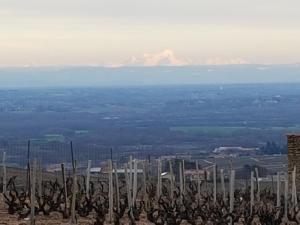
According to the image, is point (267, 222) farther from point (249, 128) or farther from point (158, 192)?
point (249, 128)

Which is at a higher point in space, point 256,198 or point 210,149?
point 256,198

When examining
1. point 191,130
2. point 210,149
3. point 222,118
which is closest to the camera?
point 210,149

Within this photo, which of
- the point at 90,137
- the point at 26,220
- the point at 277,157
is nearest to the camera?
the point at 26,220

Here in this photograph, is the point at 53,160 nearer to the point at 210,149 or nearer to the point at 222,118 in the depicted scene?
the point at 210,149

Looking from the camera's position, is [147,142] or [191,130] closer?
[147,142]

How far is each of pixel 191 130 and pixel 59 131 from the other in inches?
676

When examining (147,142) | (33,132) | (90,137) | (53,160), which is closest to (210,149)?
(147,142)

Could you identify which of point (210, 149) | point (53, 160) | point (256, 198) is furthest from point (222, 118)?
point (256, 198)

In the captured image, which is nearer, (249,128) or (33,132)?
(33,132)

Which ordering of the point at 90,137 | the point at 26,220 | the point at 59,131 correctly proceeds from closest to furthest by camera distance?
the point at 26,220 → the point at 90,137 → the point at 59,131

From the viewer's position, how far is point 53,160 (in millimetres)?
46594

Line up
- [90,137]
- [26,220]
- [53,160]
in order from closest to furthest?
1. [26,220]
2. [53,160]
3. [90,137]

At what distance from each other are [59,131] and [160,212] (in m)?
66.9

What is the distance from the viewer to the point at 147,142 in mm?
71812
